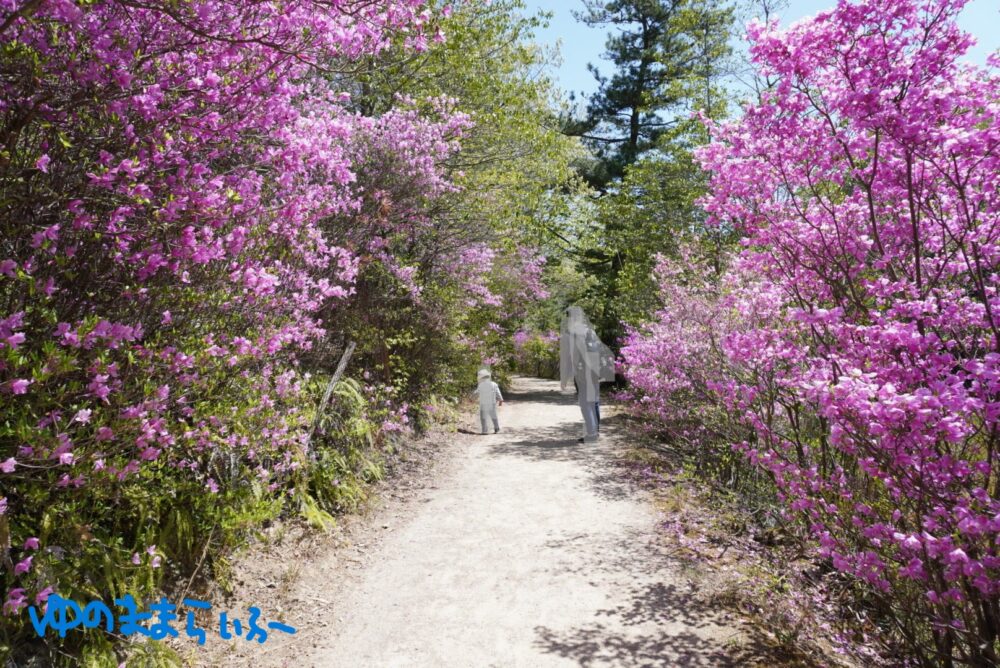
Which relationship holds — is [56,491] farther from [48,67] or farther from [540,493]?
[540,493]

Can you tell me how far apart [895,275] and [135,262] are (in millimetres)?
4394

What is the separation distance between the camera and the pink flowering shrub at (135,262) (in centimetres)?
276

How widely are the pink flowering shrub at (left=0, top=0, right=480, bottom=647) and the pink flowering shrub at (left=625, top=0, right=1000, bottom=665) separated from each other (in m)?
2.56

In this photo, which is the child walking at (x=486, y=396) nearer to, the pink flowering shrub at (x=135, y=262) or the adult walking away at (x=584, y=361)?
the adult walking away at (x=584, y=361)

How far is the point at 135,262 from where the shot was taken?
3.25m

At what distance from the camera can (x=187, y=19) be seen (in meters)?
3.00

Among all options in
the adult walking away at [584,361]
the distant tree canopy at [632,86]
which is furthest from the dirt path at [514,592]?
the distant tree canopy at [632,86]

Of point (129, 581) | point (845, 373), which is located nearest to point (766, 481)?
point (845, 373)

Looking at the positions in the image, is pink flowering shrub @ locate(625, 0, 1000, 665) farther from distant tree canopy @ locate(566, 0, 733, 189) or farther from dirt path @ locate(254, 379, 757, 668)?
distant tree canopy @ locate(566, 0, 733, 189)

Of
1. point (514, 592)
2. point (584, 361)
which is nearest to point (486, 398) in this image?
point (584, 361)

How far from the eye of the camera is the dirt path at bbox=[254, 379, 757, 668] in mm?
3961

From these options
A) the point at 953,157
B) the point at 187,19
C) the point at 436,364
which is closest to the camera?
the point at 953,157

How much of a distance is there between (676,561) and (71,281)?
527 centimetres

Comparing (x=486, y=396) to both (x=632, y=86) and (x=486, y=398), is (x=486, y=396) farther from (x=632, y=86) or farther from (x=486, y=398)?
(x=632, y=86)
